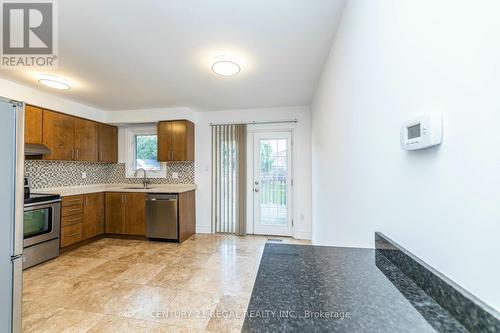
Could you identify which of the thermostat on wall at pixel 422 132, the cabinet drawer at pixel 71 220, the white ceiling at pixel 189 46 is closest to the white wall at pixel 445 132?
the thermostat on wall at pixel 422 132

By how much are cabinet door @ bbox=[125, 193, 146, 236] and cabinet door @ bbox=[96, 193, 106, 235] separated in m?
0.47

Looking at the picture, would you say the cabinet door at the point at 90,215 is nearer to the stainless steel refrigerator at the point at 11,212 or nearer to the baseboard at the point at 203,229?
the baseboard at the point at 203,229

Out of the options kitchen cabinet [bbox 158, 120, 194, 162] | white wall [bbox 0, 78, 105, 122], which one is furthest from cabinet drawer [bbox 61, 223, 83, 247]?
white wall [bbox 0, 78, 105, 122]

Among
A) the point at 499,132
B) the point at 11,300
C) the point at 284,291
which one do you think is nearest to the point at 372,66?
the point at 499,132

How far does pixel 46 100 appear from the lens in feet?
10.5

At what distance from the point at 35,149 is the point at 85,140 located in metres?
0.85

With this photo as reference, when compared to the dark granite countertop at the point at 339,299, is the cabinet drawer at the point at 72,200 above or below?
below

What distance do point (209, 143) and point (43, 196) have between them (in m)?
2.55

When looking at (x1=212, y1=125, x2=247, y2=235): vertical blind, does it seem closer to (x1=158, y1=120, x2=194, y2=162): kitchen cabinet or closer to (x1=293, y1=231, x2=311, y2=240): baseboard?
(x1=158, y1=120, x2=194, y2=162): kitchen cabinet

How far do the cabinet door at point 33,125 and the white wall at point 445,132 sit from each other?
3.97m

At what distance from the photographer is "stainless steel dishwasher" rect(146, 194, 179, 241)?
3625 mm

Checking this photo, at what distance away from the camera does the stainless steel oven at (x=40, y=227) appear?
2680 millimetres

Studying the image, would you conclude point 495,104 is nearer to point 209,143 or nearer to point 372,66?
point 372,66

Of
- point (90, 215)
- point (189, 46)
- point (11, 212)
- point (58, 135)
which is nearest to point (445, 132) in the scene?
point (189, 46)
